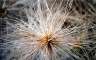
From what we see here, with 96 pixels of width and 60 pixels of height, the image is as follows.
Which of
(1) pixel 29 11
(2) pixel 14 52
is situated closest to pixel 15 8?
(1) pixel 29 11

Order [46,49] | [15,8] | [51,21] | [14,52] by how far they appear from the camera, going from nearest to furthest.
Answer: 1. [46,49]
2. [51,21]
3. [14,52]
4. [15,8]

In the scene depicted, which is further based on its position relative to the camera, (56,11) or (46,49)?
(56,11)

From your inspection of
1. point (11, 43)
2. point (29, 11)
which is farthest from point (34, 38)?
point (29, 11)

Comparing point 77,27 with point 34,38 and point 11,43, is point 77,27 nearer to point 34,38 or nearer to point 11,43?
point 34,38

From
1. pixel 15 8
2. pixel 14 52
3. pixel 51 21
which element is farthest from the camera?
pixel 15 8

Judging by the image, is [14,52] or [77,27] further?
[14,52]

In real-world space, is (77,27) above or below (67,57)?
above

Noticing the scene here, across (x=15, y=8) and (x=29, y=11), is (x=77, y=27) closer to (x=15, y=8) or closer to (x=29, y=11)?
(x=29, y=11)

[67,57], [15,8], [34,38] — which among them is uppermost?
[15,8]

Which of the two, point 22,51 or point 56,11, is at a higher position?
point 56,11
